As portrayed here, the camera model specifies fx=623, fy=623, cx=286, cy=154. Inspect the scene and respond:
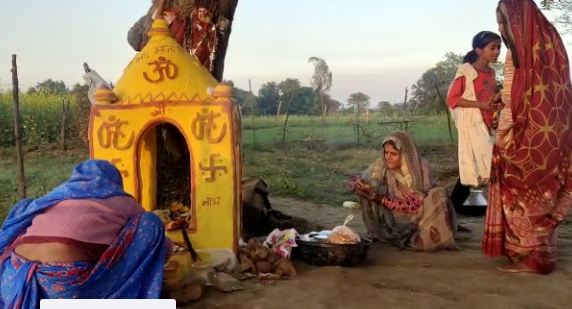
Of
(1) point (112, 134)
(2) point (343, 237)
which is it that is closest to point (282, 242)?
(2) point (343, 237)

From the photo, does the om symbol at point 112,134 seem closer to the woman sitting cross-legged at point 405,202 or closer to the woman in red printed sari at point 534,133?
the woman sitting cross-legged at point 405,202

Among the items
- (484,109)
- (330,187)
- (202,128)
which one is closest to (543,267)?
(484,109)

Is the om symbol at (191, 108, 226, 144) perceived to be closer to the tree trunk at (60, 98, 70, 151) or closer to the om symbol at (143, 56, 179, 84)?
the om symbol at (143, 56, 179, 84)

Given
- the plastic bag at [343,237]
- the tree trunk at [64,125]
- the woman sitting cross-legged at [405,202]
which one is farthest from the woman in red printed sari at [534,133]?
the tree trunk at [64,125]

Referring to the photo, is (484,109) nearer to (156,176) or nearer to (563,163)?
(563,163)

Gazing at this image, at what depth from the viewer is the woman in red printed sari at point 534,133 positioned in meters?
4.63

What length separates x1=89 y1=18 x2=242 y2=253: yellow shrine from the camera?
480 cm

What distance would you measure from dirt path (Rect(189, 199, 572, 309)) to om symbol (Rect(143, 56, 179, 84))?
5.75 feet

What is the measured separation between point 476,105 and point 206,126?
9.90ft

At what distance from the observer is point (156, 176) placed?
229 inches

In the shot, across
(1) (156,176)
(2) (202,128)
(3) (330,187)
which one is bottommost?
(3) (330,187)

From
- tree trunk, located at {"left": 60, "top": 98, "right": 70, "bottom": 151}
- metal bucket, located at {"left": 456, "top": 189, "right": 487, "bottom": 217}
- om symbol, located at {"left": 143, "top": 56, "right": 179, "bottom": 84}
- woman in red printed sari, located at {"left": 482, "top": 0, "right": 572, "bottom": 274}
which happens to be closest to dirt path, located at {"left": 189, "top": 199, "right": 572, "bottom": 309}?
woman in red printed sari, located at {"left": 482, "top": 0, "right": 572, "bottom": 274}

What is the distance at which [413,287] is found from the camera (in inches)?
178

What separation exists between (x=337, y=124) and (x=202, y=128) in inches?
457
